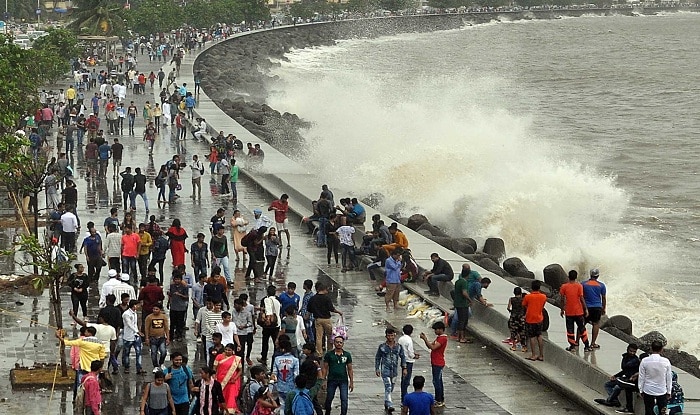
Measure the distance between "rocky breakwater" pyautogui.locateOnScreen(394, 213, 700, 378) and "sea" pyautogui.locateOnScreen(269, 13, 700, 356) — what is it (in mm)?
1151

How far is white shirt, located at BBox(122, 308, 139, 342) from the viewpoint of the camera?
15406 millimetres

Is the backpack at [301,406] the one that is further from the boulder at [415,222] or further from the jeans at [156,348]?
the boulder at [415,222]

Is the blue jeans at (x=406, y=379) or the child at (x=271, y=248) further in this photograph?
the child at (x=271, y=248)

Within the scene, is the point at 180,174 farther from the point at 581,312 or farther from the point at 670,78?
the point at 670,78

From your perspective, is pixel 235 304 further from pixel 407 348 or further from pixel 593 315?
pixel 593 315

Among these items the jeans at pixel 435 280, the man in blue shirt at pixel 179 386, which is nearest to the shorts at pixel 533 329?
the jeans at pixel 435 280

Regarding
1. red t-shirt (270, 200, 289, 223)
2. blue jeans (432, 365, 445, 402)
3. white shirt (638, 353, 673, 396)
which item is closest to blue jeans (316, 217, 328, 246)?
red t-shirt (270, 200, 289, 223)

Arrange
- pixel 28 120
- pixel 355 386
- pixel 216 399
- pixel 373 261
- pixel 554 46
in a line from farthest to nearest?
pixel 554 46 → pixel 28 120 → pixel 373 261 → pixel 355 386 → pixel 216 399

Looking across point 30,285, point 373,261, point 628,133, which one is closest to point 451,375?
point 373,261

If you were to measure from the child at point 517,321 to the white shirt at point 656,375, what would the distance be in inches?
123

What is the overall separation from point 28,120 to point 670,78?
74.2 m

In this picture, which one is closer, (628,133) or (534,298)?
(534,298)

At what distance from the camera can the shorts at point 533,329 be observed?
1594 centimetres

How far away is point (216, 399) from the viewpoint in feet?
42.6
